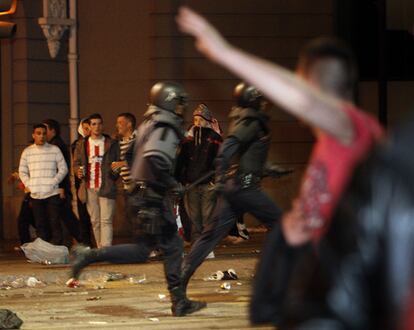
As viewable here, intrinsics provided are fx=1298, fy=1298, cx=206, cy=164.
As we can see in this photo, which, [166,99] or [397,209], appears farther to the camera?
[166,99]

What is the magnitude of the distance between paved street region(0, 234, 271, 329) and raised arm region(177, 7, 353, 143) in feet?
17.5

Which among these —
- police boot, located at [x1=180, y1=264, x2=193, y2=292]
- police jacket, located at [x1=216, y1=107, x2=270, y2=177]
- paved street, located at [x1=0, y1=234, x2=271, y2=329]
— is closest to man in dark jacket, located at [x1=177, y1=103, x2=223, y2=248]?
paved street, located at [x1=0, y1=234, x2=271, y2=329]

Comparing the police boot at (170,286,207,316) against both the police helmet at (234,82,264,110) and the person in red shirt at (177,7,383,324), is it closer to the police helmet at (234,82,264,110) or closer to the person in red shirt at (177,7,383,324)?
the police helmet at (234,82,264,110)

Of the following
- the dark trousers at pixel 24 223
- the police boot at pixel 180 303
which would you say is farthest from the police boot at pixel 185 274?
the dark trousers at pixel 24 223

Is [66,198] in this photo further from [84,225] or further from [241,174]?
[241,174]

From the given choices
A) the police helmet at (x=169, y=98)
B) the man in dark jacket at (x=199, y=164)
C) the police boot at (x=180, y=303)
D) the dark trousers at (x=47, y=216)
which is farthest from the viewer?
the dark trousers at (x=47, y=216)

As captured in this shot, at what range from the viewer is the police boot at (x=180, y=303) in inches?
409

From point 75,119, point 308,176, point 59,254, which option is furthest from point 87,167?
point 308,176

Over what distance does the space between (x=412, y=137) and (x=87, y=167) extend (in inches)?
499

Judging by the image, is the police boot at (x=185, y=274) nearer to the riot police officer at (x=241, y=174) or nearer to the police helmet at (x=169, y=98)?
the riot police officer at (x=241, y=174)

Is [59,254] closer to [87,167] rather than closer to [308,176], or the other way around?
[87,167]

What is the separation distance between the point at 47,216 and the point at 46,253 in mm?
1295

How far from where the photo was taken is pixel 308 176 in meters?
4.78

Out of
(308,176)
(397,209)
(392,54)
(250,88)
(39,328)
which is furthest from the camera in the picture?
(392,54)
